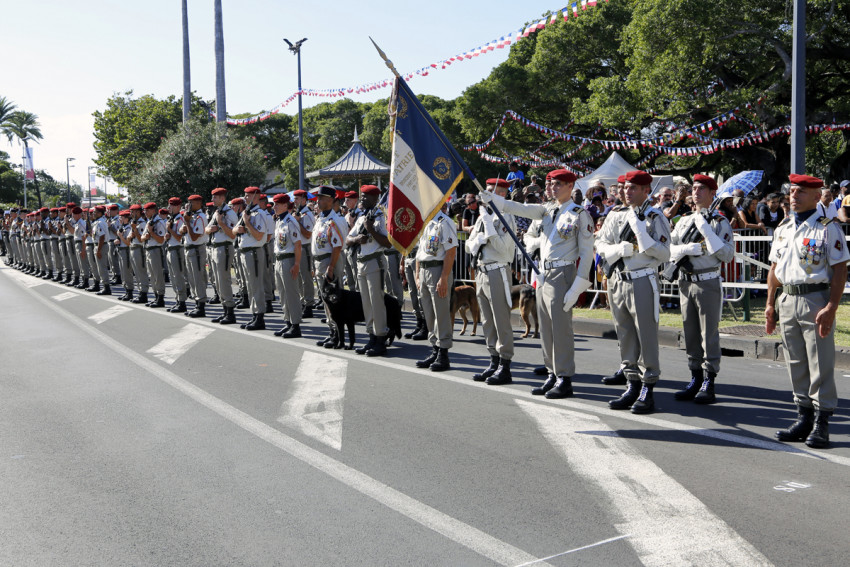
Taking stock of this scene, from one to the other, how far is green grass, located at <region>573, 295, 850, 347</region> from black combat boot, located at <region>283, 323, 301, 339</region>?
4424 millimetres

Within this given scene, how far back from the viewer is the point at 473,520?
4.29 metres

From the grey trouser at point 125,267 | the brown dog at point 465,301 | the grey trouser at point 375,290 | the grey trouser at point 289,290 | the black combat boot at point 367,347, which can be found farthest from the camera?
the grey trouser at point 125,267

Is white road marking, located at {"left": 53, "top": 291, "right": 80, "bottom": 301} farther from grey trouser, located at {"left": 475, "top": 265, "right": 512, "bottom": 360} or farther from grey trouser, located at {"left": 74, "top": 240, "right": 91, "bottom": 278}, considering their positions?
grey trouser, located at {"left": 475, "top": 265, "right": 512, "bottom": 360}

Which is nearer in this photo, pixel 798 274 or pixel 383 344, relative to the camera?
pixel 798 274

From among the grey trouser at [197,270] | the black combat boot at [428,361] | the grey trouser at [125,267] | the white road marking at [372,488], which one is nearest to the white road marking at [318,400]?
the white road marking at [372,488]

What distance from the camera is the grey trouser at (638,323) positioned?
6738 millimetres

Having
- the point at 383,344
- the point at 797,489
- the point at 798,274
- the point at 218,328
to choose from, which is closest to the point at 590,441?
the point at 797,489

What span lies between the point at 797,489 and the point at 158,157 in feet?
92.8

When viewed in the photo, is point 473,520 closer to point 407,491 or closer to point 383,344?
point 407,491

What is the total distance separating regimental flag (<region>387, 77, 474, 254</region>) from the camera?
26.2 feet

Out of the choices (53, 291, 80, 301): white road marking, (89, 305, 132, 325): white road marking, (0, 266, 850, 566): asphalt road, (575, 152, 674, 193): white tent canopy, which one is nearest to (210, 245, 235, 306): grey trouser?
(89, 305, 132, 325): white road marking

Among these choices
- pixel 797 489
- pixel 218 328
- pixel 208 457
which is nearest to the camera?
pixel 797 489

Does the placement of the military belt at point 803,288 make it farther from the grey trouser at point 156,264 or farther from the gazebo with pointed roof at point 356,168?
the gazebo with pointed roof at point 356,168

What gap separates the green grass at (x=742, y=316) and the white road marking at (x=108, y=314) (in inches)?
332
